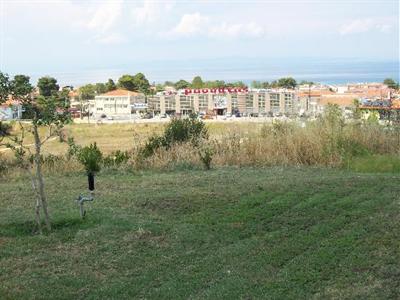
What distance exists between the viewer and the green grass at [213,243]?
12.3ft

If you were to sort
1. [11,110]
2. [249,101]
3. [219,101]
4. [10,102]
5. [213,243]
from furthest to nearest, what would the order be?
[249,101]
[219,101]
[11,110]
[10,102]
[213,243]

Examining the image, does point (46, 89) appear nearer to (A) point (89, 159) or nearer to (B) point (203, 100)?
(A) point (89, 159)

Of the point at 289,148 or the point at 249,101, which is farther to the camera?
the point at 249,101

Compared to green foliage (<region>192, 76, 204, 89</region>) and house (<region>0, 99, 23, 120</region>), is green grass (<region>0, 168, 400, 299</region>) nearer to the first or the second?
house (<region>0, 99, 23, 120</region>)

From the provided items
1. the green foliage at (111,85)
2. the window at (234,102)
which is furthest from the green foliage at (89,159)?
the green foliage at (111,85)

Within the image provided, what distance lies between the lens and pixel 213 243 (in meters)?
4.62

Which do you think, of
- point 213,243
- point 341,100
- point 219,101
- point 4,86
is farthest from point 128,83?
point 213,243

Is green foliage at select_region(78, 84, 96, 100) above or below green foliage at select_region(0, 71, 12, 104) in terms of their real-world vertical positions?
below

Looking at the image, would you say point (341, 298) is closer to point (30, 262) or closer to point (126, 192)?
point (30, 262)

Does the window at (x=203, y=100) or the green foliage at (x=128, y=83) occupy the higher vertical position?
the green foliage at (x=128, y=83)

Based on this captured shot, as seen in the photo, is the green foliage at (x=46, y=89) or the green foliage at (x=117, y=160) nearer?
the green foliage at (x=46, y=89)

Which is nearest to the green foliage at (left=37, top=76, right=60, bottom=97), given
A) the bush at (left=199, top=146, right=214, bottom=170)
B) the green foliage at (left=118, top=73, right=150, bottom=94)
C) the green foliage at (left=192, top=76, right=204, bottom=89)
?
the bush at (left=199, top=146, right=214, bottom=170)

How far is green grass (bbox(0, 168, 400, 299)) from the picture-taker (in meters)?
3.75

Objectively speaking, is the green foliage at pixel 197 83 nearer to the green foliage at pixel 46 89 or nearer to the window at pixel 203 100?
the window at pixel 203 100
